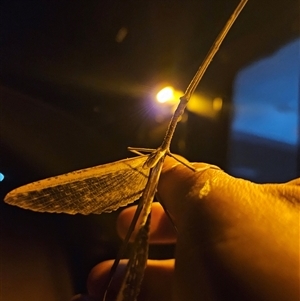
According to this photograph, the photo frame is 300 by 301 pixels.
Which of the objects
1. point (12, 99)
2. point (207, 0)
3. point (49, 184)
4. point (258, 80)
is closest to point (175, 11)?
point (207, 0)

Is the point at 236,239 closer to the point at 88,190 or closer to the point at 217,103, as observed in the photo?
the point at 88,190

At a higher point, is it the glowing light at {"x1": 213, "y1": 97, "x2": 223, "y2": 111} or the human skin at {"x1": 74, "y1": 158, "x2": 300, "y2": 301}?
the glowing light at {"x1": 213, "y1": 97, "x2": 223, "y2": 111}

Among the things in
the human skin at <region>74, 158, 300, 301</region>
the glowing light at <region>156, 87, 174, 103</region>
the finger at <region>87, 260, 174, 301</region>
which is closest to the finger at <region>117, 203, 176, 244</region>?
the finger at <region>87, 260, 174, 301</region>

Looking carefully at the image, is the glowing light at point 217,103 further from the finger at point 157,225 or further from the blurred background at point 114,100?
the finger at point 157,225

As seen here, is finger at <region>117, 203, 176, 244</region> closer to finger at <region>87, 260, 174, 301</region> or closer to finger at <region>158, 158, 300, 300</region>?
finger at <region>87, 260, 174, 301</region>

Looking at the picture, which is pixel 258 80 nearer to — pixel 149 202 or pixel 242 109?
pixel 242 109
